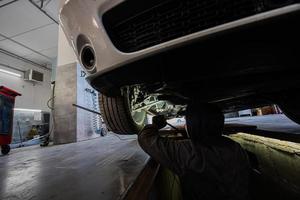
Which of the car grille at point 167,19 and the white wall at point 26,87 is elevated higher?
the white wall at point 26,87

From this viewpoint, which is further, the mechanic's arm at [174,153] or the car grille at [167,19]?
the mechanic's arm at [174,153]

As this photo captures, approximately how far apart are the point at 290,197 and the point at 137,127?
1423 millimetres

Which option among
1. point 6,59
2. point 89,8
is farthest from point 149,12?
point 6,59

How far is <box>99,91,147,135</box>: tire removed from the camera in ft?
3.46

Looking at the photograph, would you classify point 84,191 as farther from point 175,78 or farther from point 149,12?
point 149,12

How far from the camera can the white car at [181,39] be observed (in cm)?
47

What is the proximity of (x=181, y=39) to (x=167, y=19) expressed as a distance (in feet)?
0.34

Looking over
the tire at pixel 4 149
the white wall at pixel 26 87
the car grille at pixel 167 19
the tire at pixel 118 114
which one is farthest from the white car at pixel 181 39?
the white wall at pixel 26 87

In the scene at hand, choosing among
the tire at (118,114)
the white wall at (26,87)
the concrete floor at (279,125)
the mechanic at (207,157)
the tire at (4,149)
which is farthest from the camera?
the white wall at (26,87)

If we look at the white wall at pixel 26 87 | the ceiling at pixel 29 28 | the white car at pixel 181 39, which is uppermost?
the ceiling at pixel 29 28

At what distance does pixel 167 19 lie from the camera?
1.90 ft

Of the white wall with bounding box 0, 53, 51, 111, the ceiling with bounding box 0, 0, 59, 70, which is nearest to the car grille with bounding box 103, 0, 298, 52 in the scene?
the ceiling with bounding box 0, 0, 59, 70

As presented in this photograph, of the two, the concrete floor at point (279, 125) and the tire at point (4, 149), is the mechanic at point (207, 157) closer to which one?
the concrete floor at point (279, 125)

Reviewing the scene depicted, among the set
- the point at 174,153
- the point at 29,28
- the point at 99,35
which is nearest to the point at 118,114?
the point at 174,153
